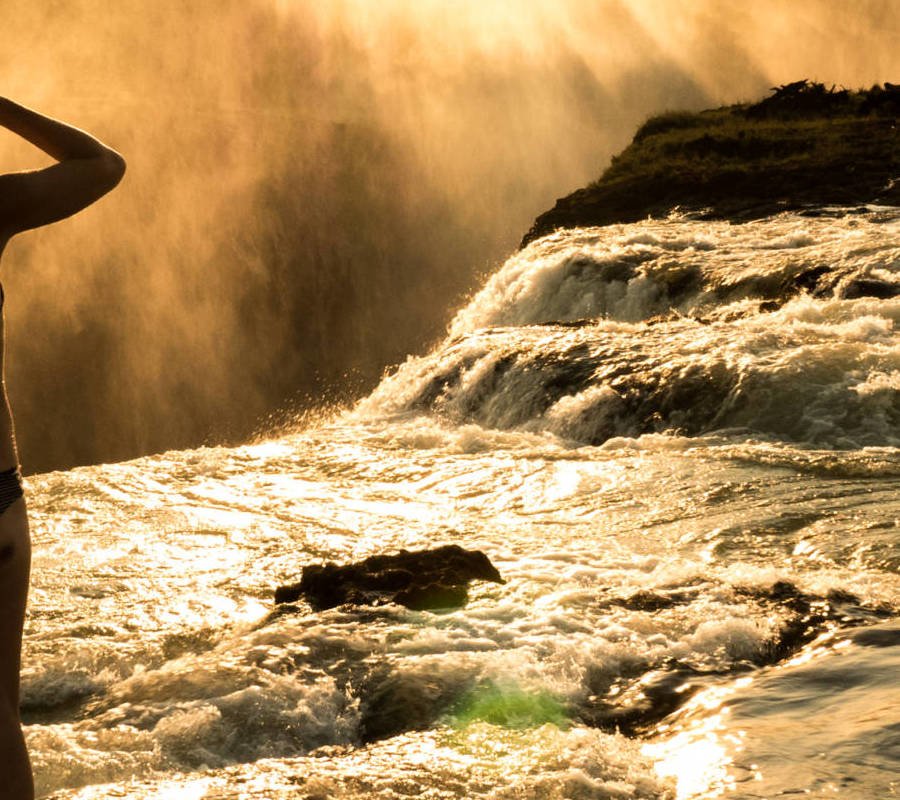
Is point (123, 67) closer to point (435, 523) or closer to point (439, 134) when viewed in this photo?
point (439, 134)

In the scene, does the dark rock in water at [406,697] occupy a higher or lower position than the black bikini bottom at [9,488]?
lower

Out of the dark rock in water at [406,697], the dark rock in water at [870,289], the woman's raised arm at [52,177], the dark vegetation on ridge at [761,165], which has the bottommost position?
the dark rock in water at [406,697]

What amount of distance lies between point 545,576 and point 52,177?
6168mm

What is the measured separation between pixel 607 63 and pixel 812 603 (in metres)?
45.5

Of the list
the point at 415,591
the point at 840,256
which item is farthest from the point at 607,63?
the point at 415,591

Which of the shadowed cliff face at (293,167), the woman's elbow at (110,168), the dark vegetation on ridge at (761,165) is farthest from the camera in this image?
→ the shadowed cliff face at (293,167)

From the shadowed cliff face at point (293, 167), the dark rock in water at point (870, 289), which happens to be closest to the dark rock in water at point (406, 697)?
the dark rock in water at point (870, 289)

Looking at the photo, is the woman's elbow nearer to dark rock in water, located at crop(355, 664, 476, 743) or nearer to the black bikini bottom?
the black bikini bottom

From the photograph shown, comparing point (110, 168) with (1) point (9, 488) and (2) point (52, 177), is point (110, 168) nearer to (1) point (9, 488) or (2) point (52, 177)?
(2) point (52, 177)

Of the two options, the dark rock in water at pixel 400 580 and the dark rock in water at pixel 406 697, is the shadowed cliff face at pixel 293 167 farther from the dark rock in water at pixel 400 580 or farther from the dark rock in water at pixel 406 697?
the dark rock in water at pixel 406 697

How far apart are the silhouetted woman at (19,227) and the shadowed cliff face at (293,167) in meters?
31.6

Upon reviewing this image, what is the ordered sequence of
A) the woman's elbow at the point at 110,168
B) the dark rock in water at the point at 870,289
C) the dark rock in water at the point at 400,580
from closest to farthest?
the woman's elbow at the point at 110,168
the dark rock in water at the point at 400,580
the dark rock in water at the point at 870,289

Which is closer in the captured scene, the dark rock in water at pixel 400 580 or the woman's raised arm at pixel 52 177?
the woman's raised arm at pixel 52 177

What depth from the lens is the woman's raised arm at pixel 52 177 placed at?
331cm
